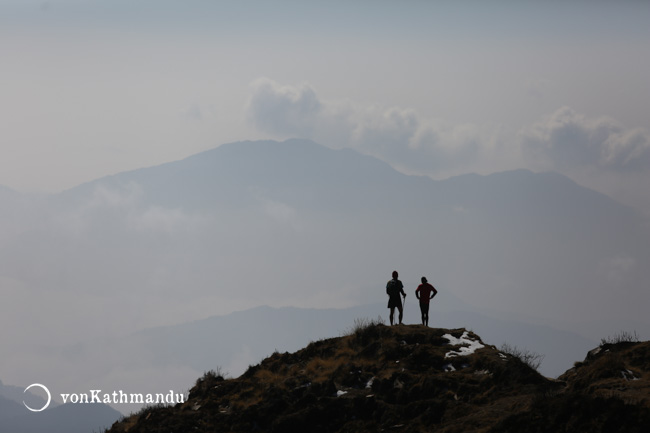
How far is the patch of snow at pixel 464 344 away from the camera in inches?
909

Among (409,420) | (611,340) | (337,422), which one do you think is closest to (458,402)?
(409,420)

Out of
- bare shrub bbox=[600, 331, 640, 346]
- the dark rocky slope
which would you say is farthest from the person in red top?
Answer: bare shrub bbox=[600, 331, 640, 346]

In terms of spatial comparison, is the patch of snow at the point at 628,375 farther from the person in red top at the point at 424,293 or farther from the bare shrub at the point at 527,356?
the person in red top at the point at 424,293

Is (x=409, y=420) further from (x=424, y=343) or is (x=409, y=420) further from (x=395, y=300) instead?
(x=395, y=300)

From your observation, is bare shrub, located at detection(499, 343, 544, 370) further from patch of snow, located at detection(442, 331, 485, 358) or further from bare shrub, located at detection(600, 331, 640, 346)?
bare shrub, located at detection(600, 331, 640, 346)

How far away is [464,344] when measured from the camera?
24.0 m

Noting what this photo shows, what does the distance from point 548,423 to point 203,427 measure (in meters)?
11.6

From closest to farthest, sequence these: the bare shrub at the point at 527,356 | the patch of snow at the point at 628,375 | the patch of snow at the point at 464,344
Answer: the patch of snow at the point at 628,375 → the bare shrub at the point at 527,356 → the patch of snow at the point at 464,344

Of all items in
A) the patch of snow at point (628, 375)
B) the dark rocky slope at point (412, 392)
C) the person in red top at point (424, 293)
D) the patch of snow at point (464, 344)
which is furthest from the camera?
the person in red top at point (424, 293)

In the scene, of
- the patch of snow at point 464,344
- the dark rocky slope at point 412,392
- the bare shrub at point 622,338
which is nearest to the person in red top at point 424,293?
the dark rocky slope at point 412,392

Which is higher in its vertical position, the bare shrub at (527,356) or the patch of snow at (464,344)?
the patch of snow at (464,344)

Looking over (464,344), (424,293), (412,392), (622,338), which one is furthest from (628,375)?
(424,293)

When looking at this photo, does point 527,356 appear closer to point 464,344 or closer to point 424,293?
point 464,344

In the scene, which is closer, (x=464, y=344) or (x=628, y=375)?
(x=628, y=375)
